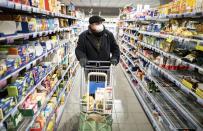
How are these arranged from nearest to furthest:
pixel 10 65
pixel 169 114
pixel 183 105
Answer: pixel 10 65, pixel 183 105, pixel 169 114

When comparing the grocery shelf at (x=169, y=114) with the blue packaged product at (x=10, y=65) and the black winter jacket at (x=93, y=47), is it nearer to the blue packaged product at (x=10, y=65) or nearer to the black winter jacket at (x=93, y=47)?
the black winter jacket at (x=93, y=47)

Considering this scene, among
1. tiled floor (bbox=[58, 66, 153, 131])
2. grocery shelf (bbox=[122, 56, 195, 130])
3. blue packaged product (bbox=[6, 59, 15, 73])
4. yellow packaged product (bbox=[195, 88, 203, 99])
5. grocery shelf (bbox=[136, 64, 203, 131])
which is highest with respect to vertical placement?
blue packaged product (bbox=[6, 59, 15, 73])

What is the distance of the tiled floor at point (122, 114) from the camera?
3.60m

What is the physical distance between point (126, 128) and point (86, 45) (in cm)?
177

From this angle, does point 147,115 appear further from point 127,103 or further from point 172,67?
point 172,67

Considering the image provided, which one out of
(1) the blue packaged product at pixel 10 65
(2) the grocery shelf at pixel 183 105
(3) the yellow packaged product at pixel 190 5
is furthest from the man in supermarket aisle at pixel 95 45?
(1) the blue packaged product at pixel 10 65

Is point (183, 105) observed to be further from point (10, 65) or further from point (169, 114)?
point (10, 65)

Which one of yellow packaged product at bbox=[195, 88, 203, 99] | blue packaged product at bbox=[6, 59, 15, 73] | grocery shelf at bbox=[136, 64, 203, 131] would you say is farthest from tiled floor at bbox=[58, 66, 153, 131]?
blue packaged product at bbox=[6, 59, 15, 73]

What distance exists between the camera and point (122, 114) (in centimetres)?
413

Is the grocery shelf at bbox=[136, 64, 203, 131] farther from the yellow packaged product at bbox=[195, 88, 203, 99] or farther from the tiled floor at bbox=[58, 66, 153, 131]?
the tiled floor at bbox=[58, 66, 153, 131]

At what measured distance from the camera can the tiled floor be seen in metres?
3.60

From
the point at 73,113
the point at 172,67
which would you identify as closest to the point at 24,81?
the point at 73,113

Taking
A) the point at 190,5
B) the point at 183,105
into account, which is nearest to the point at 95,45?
the point at 190,5

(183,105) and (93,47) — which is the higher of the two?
(93,47)
